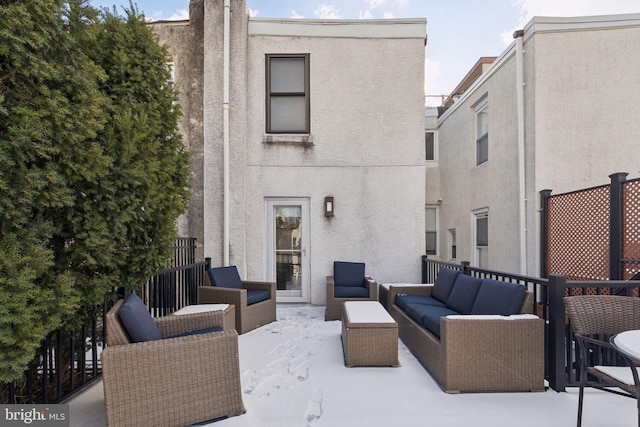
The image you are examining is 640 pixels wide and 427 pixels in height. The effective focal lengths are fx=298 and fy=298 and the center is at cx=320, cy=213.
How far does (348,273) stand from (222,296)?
7.59ft

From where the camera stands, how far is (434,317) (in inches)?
128

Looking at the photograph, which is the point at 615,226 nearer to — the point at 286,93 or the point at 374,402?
the point at 374,402

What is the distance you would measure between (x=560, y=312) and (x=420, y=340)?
4.43 feet

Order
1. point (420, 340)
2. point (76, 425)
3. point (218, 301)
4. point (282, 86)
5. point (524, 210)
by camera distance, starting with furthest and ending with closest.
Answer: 1. point (282, 86)
2. point (524, 210)
3. point (218, 301)
4. point (420, 340)
5. point (76, 425)

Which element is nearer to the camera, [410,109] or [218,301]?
[218,301]

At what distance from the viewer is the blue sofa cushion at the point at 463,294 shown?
11.8 feet

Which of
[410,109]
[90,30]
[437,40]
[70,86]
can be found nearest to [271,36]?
[410,109]

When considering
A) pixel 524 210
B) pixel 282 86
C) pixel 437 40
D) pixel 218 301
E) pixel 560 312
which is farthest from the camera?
Result: pixel 437 40

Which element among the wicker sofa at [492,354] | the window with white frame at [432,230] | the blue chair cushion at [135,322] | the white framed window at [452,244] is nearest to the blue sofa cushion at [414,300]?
the wicker sofa at [492,354]

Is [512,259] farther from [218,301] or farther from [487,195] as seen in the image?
[218,301]

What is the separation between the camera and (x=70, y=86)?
2.09 meters
